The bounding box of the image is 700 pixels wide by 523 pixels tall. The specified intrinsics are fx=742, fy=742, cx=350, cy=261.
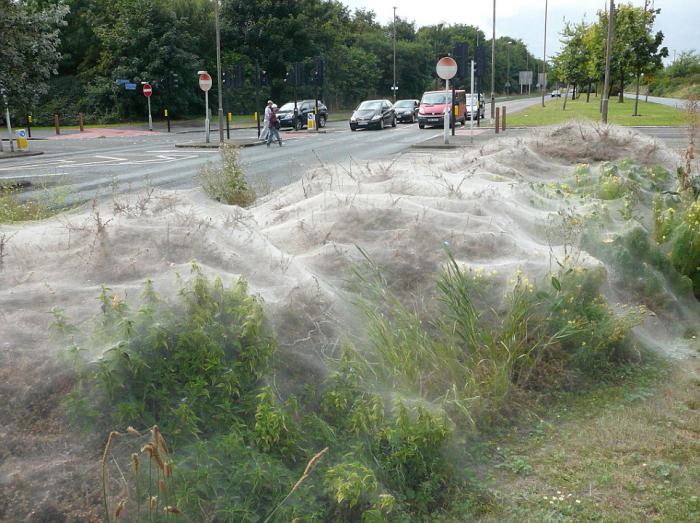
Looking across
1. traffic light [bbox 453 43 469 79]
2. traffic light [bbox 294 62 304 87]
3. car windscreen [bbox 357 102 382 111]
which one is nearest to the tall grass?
traffic light [bbox 453 43 469 79]

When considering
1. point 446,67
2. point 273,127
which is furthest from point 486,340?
point 273,127

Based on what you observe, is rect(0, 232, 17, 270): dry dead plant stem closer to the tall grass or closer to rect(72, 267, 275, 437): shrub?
rect(72, 267, 275, 437): shrub

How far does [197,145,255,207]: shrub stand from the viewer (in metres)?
8.10

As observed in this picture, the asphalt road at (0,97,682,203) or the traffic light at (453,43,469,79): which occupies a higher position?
the traffic light at (453,43,469,79)

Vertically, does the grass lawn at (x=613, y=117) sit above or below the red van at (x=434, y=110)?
below

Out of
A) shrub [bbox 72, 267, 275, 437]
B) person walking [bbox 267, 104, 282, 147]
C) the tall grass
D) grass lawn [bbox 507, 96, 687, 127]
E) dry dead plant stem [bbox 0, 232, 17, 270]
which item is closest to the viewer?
shrub [bbox 72, 267, 275, 437]

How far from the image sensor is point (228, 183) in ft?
27.2

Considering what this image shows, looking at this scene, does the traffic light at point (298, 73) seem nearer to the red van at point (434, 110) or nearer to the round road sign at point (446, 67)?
the red van at point (434, 110)

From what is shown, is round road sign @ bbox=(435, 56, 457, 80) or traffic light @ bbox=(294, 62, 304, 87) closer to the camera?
round road sign @ bbox=(435, 56, 457, 80)

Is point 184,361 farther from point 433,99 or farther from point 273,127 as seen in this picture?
point 433,99

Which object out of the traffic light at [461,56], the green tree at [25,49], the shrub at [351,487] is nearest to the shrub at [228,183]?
the shrub at [351,487]

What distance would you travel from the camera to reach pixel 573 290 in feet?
15.5

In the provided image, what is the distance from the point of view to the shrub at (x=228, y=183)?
8.10m

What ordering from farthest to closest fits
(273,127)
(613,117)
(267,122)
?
(613,117)
(273,127)
(267,122)
